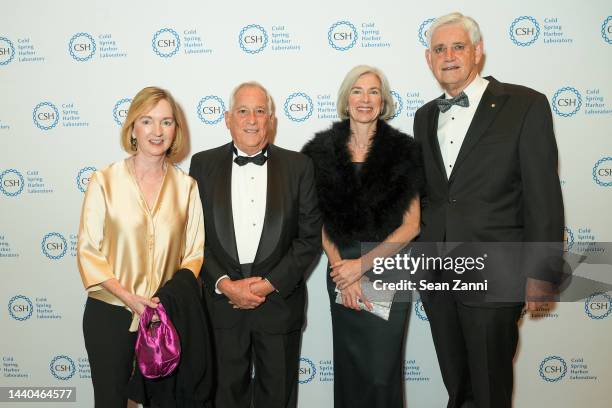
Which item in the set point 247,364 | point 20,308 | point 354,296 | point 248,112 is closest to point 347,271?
point 354,296

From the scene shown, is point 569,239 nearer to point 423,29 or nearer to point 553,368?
point 553,368

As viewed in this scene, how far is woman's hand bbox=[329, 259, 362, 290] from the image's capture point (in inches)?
103

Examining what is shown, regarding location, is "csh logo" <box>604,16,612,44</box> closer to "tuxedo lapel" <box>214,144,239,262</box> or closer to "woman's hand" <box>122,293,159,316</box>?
"tuxedo lapel" <box>214,144,239,262</box>

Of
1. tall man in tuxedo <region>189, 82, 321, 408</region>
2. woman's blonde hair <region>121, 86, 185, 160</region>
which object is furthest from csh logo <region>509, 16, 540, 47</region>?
woman's blonde hair <region>121, 86, 185, 160</region>

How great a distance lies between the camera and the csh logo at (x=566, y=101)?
3.31m

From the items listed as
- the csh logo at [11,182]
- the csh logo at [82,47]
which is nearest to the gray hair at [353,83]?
the csh logo at [82,47]

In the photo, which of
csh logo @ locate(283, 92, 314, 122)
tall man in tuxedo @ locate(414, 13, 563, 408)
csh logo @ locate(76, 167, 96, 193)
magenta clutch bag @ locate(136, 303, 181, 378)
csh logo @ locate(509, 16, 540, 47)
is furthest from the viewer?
csh logo @ locate(76, 167, 96, 193)

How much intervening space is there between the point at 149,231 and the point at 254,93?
920 millimetres

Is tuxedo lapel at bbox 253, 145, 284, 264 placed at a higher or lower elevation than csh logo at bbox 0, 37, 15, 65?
lower

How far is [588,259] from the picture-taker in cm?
343

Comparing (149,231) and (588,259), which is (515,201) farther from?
(149,231)

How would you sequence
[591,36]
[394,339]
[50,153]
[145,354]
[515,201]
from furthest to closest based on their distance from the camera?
1. [50,153]
2. [591,36]
3. [394,339]
4. [515,201]
5. [145,354]

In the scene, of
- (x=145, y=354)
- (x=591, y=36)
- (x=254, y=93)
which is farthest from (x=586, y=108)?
Result: (x=145, y=354)

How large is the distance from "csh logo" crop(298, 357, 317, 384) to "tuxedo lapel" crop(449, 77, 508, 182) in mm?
1860
